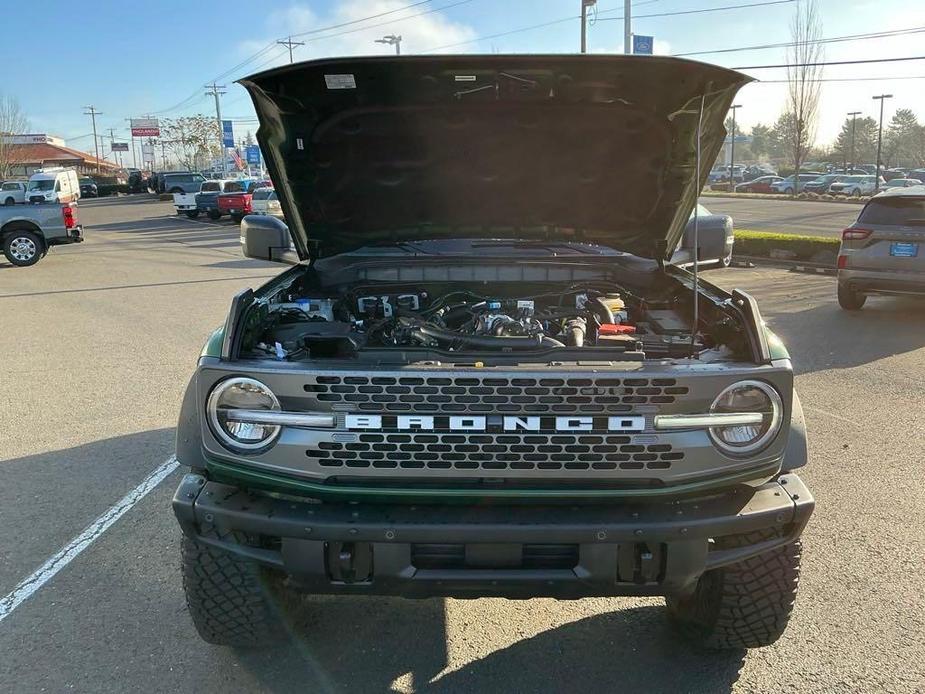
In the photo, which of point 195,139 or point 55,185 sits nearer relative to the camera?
point 55,185

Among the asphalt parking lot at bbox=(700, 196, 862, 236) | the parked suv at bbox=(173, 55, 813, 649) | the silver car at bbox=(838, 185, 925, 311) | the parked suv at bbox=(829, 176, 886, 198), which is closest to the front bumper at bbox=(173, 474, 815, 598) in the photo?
the parked suv at bbox=(173, 55, 813, 649)

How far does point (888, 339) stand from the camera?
8406mm

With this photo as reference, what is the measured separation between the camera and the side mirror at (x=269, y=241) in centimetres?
435

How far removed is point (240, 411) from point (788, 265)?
561 inches

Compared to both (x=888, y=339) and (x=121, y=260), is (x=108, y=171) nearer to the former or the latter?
(x=121, y=260)

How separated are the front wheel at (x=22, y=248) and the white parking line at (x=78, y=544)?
14.6 meters

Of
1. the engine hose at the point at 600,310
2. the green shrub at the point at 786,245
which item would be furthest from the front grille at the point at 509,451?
the green shrub at the point at 786,245

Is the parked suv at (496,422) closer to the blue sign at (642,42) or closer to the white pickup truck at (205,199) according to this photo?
the blue sign at (642,42)

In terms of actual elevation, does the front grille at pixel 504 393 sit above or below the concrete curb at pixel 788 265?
above

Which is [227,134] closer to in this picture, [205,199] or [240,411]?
[205,199]

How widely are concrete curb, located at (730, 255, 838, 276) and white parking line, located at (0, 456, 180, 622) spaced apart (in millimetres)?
12507

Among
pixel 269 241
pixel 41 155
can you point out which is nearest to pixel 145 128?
pixel 41 155

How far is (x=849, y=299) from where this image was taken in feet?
32.4

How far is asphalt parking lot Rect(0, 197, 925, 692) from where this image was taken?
284 cm
